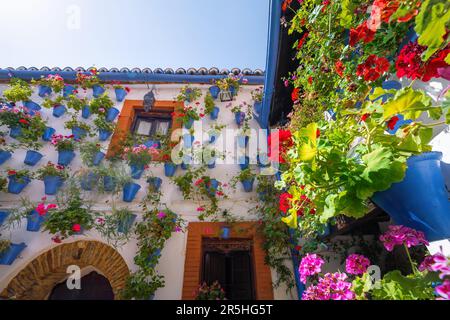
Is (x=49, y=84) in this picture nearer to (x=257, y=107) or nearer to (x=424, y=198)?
(x=257, y=107)

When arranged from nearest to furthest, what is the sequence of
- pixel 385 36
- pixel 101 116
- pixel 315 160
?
1. pixel 315 160
2. pixel 385 36
3. pixel 101 116

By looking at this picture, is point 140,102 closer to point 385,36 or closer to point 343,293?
point 385,36

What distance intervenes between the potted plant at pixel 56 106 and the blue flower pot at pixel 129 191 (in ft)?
8.95

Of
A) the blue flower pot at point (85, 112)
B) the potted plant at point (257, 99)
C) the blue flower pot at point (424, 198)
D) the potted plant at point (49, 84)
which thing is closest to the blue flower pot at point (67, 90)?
the potted plant at point (49, 84)

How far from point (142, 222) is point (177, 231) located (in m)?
0.57

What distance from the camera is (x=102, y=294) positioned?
3.38 m

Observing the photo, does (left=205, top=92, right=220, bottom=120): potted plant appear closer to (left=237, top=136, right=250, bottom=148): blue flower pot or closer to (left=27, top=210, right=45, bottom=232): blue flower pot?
(left=237, top=136, right=250, bottom=148): blue flower pot

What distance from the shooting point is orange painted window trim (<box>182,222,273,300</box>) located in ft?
9.93

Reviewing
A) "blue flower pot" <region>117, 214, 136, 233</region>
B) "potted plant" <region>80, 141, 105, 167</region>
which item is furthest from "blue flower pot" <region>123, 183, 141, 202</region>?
"potted plant" <region>80, 141, 105, 167</region>

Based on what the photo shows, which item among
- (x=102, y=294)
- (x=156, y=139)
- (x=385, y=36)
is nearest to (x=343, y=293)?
(x=385, y=36)

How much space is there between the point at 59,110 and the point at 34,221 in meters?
2.63

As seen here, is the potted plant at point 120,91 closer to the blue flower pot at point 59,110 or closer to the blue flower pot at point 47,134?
the blue flower pot at point 59,110

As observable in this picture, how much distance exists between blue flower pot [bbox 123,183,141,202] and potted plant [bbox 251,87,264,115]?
3000 mm

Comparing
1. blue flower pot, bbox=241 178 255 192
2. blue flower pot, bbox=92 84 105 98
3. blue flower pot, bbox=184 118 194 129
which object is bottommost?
blue flower pot, bbox=241 178 255 192
